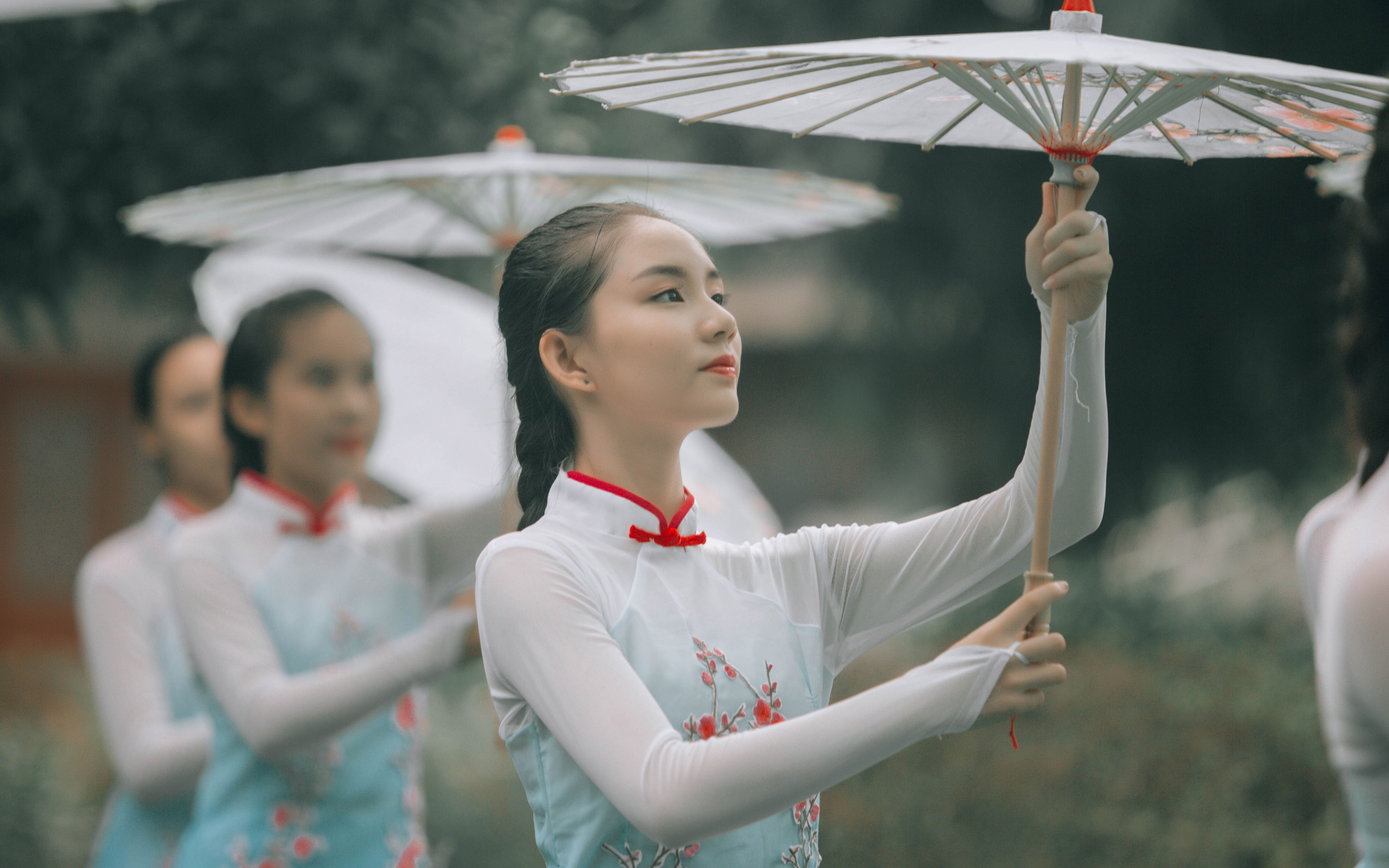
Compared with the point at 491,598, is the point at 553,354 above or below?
above

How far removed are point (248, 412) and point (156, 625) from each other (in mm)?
887

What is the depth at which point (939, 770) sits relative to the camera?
526cm

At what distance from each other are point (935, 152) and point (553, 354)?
547 centimetres

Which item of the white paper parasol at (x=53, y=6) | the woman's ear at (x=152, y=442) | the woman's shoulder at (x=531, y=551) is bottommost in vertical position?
the woman's ear at (x=152, y=442)

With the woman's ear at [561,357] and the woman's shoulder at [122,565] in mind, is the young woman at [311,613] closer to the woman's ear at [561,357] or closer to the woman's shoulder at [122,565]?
the woman's shoulder at [122,565]

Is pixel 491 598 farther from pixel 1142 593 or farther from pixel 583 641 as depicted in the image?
pixel 1142 593

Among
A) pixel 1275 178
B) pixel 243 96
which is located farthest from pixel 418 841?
pixel 1275 178

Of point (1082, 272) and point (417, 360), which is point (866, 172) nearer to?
point (417, 360)

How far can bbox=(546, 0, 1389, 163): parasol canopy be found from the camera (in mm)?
1596

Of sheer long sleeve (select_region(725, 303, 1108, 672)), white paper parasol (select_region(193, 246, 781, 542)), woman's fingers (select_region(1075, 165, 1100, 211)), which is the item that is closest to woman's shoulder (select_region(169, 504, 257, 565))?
white paper parasol (select_region(193, 246, 781, 542))

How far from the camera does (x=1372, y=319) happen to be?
5.70ft

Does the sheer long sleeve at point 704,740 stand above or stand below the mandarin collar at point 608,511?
below

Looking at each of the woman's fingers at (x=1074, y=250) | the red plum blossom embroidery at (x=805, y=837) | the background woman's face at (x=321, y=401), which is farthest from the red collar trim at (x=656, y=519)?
the background woman's face at (x=321, y=401)

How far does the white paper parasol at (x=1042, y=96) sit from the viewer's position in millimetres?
1601
